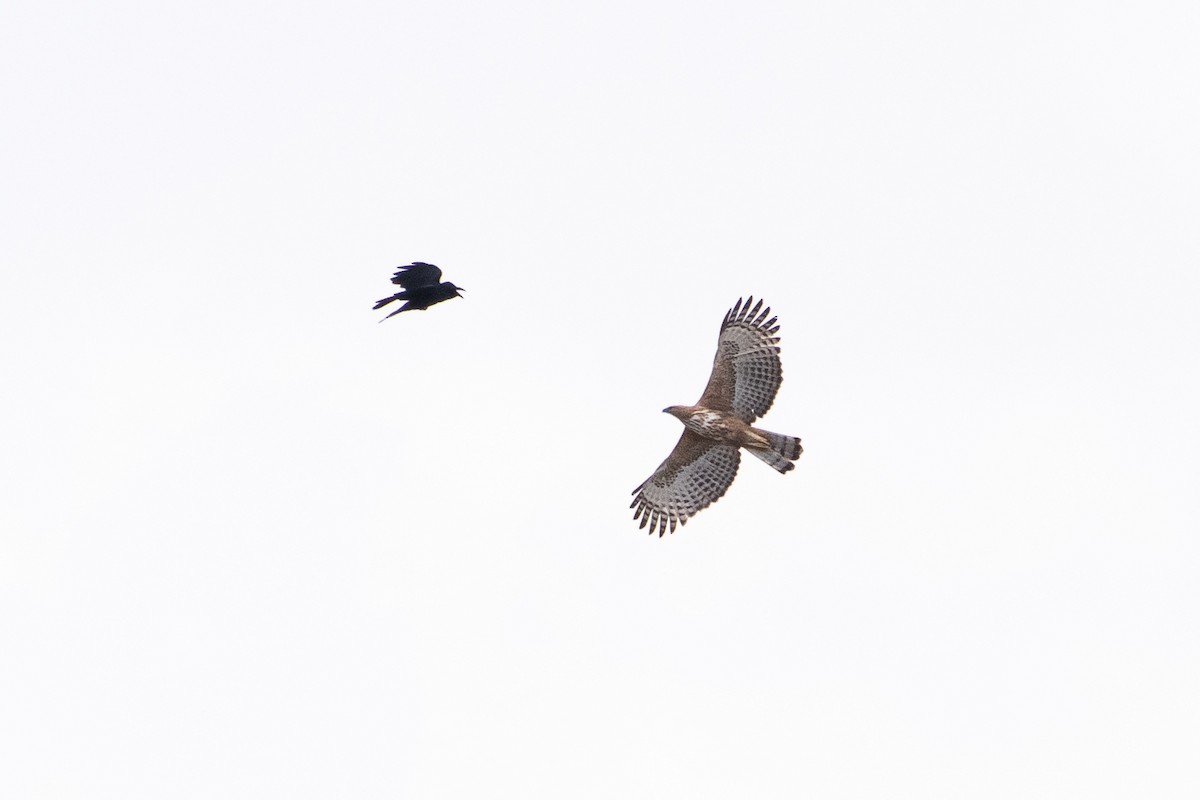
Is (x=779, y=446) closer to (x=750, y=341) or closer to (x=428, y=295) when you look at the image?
(x=750, y=341)

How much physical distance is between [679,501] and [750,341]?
10.2 feet

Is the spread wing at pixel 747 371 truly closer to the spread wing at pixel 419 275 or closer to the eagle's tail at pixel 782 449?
the eagle's tail at pixel 782 449

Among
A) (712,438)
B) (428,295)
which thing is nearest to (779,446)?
(712,438)

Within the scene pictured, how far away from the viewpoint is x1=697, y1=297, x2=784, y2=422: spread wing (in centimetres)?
3491

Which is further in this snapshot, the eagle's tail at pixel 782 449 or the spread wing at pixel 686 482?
the spread wing at pixel 686 482

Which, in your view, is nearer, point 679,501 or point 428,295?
point 428,295

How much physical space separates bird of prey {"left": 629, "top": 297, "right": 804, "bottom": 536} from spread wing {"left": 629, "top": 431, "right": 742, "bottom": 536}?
0.02 meters

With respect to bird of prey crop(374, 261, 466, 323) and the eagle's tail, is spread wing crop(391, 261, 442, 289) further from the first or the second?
the eagle's tail

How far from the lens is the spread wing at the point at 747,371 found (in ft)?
115

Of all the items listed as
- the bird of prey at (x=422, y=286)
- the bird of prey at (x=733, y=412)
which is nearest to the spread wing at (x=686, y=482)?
the bird of prey at (x=733, y=412)

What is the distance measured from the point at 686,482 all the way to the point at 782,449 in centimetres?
207

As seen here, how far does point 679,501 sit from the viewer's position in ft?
118

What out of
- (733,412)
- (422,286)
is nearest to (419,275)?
(422,286)

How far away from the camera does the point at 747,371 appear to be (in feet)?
115
